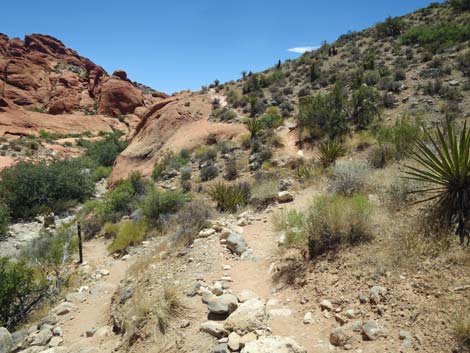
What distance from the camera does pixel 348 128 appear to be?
40.1 ft

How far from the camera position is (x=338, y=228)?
4.31m

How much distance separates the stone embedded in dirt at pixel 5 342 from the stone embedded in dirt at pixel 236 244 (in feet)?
12.6

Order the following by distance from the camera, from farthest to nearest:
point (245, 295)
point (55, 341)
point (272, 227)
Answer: point (272, 227), point (55, 341), point (245, 295)

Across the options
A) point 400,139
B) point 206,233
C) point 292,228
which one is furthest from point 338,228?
point 400,139

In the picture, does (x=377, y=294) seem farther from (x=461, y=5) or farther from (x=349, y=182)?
(x=461, y=5)

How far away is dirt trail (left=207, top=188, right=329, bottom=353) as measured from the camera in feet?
10.1

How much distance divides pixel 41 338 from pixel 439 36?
79.3 feet

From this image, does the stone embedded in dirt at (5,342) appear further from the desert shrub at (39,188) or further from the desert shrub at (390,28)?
the desert shrub at (390,28)

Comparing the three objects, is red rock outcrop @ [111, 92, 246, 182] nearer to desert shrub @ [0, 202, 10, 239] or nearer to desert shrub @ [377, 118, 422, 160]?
desert shrub @ [0, 202, 10, 239]

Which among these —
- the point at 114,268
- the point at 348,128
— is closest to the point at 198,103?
the point at 348,128

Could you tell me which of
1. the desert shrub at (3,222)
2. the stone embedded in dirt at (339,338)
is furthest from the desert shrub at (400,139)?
the desert shrub at (3,222)

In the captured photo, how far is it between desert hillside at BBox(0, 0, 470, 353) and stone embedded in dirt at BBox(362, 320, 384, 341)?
11mm

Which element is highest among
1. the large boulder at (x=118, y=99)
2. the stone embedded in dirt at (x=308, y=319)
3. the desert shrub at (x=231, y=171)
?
the large boulder at (x=118, y=99)

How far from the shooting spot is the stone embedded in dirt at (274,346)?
9.22 ft
